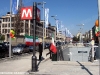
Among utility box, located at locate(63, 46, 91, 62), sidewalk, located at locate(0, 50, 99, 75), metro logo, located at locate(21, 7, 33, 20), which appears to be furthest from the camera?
utility box, located at locate(63, 46, 91, 62)

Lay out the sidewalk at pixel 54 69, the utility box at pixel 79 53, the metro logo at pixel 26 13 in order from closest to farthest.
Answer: the sidewalk at pixel 54 69
the metro logo at pixel 26 13
the utility box at pixel 79 53

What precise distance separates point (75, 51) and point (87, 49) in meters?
1.37

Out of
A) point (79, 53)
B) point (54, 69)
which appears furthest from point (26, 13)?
point (79, 53)

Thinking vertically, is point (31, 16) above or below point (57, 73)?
above

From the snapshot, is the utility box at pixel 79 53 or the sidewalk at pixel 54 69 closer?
the sidewalk at pixel 54 69

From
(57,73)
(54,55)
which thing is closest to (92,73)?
(57,73)

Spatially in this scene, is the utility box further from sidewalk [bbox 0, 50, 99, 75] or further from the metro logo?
the metro logo

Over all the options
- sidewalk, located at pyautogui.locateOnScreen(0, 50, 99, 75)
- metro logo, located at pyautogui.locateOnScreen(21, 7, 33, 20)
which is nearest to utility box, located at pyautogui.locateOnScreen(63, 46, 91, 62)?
sidewalk, located at pyautogui.locateOnScreen(0, 50, 99, 75)

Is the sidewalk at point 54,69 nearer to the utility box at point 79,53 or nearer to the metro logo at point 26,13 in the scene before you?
the metro logo at point 26,13

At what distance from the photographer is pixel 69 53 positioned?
948 inches

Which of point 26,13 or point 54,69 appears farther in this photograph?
point 54,69

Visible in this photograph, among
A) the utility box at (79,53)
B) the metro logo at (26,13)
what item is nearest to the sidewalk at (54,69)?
the metro logo at (26,13)

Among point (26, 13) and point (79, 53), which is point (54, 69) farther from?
point (79, 53)

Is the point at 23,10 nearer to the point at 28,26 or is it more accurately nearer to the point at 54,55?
the point at 54,55
